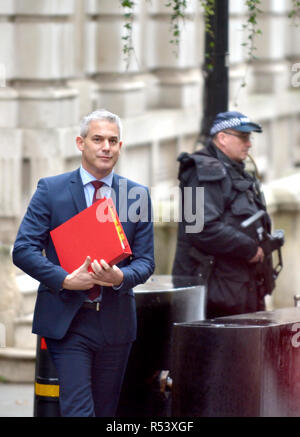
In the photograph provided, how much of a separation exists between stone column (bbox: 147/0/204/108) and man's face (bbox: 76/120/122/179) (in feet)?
29.6

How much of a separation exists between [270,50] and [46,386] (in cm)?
1295

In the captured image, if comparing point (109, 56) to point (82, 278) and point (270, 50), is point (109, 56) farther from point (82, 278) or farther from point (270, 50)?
point (82, 278)

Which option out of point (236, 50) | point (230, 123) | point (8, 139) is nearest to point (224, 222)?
point (230, 123)

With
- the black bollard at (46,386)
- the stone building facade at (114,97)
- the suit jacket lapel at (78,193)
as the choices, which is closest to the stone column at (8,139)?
the stone building facade at (114,97)

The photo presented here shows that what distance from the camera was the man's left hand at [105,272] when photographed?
5.37 m

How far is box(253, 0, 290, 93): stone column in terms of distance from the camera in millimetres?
18359

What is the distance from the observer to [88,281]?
213 inches

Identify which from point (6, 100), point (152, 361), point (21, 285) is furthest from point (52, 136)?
point (152, 361)

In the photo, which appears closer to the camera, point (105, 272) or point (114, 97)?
point (105, 272)

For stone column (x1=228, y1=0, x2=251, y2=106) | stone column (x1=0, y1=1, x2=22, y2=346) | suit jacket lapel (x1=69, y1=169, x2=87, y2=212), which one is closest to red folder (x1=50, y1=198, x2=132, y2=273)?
suit jacket lapel (x1=69, y1=169, x2=87, y2=212)

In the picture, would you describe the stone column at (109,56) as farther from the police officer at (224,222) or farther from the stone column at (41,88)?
the police officer at (224,222)

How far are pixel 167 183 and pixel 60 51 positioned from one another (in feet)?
11.6

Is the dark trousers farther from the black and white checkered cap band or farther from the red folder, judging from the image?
the black and white checkered cap band
